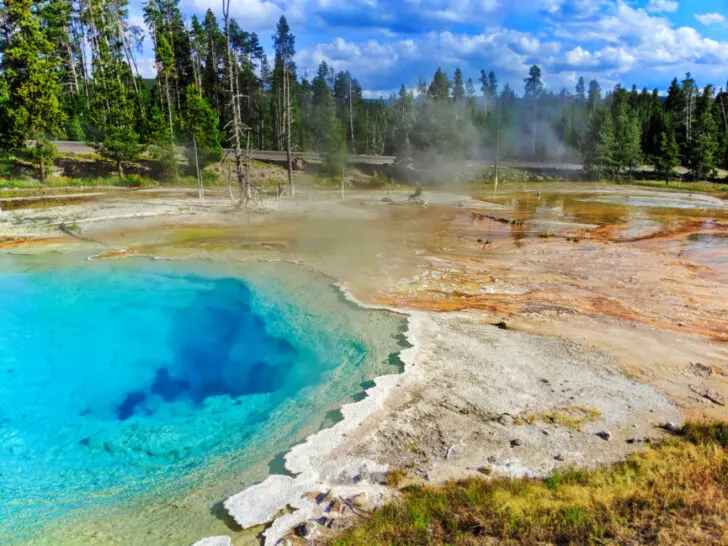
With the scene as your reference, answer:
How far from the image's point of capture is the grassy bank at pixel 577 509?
4.68m

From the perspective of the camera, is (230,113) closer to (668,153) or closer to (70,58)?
(70,58)

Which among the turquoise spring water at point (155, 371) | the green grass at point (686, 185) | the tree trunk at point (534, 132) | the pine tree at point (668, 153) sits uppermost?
the tree trunk at point (534, 132)

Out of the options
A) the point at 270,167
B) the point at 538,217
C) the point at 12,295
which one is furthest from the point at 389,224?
the point at 270,167

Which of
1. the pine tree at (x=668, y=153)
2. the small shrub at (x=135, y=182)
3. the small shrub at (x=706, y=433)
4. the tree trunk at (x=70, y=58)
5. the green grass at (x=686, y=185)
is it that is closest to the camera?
the small shrub at (x=706, y=433)

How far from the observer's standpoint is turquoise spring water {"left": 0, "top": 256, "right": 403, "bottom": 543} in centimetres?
674

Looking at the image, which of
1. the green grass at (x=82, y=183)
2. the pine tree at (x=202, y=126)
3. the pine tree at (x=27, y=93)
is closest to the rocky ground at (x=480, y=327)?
the green grass at (x=82, y=183)

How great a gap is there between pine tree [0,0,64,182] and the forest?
0.24 ft

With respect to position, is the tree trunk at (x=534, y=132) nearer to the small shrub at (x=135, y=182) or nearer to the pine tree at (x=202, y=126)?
the pine tree at (x=202, y=126)

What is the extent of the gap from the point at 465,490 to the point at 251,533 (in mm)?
2375

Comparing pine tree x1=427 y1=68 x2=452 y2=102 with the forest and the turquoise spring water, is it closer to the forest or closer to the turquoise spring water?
the forest

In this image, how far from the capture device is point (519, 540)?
15.4ft

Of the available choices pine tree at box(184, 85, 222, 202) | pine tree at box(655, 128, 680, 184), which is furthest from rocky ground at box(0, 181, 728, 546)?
pine tree at box(655, 128, 680, 184)

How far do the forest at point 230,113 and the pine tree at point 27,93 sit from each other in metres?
0.07

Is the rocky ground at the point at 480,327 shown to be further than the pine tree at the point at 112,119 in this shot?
No
